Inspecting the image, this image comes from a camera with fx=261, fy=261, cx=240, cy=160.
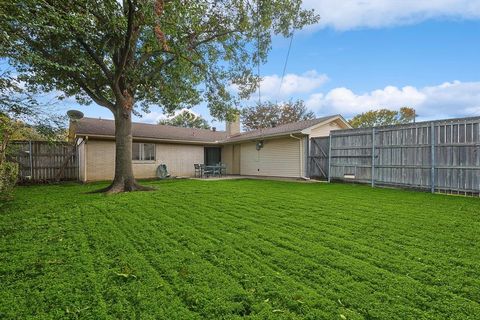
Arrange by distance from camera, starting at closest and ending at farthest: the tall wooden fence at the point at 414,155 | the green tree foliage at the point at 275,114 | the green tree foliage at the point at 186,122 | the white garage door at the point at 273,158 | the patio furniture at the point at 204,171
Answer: the tall wooden fence at the point at 414,155, the white garage door at the point at 273,158, the patio furniture at the point at 204,171, the green tree foliage at the point at 275,114, the green tree foliage at the point at 186,122

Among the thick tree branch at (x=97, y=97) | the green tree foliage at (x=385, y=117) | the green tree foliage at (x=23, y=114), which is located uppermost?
the green tree foliage at (x=385, y=117)

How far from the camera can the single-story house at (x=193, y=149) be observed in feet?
41.9

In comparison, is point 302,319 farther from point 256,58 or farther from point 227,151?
point 227,151

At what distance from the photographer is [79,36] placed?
7.01 meters

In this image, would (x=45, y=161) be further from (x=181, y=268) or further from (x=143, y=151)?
(x=181, y=268)

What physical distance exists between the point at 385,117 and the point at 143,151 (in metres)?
30.2

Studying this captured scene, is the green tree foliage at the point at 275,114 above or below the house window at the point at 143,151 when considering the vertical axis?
above

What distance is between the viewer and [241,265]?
2.81 m

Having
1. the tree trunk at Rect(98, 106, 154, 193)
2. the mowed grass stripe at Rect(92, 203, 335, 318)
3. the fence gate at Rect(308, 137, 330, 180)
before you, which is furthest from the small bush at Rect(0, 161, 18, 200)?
the fence gate at Rect(308, 137, 330, 180)

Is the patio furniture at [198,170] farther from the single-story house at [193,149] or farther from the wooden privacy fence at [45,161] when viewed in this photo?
the wooden privacy fence at [45,161]

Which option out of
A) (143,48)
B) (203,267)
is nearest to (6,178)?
(143,48)

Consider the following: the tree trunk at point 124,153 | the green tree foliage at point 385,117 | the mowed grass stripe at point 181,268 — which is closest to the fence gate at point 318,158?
the tree trunk at point 124,153

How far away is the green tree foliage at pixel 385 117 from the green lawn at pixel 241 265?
30.9 m

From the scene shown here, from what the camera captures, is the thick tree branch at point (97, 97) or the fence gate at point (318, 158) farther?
the fence gate at point (318, 158)
